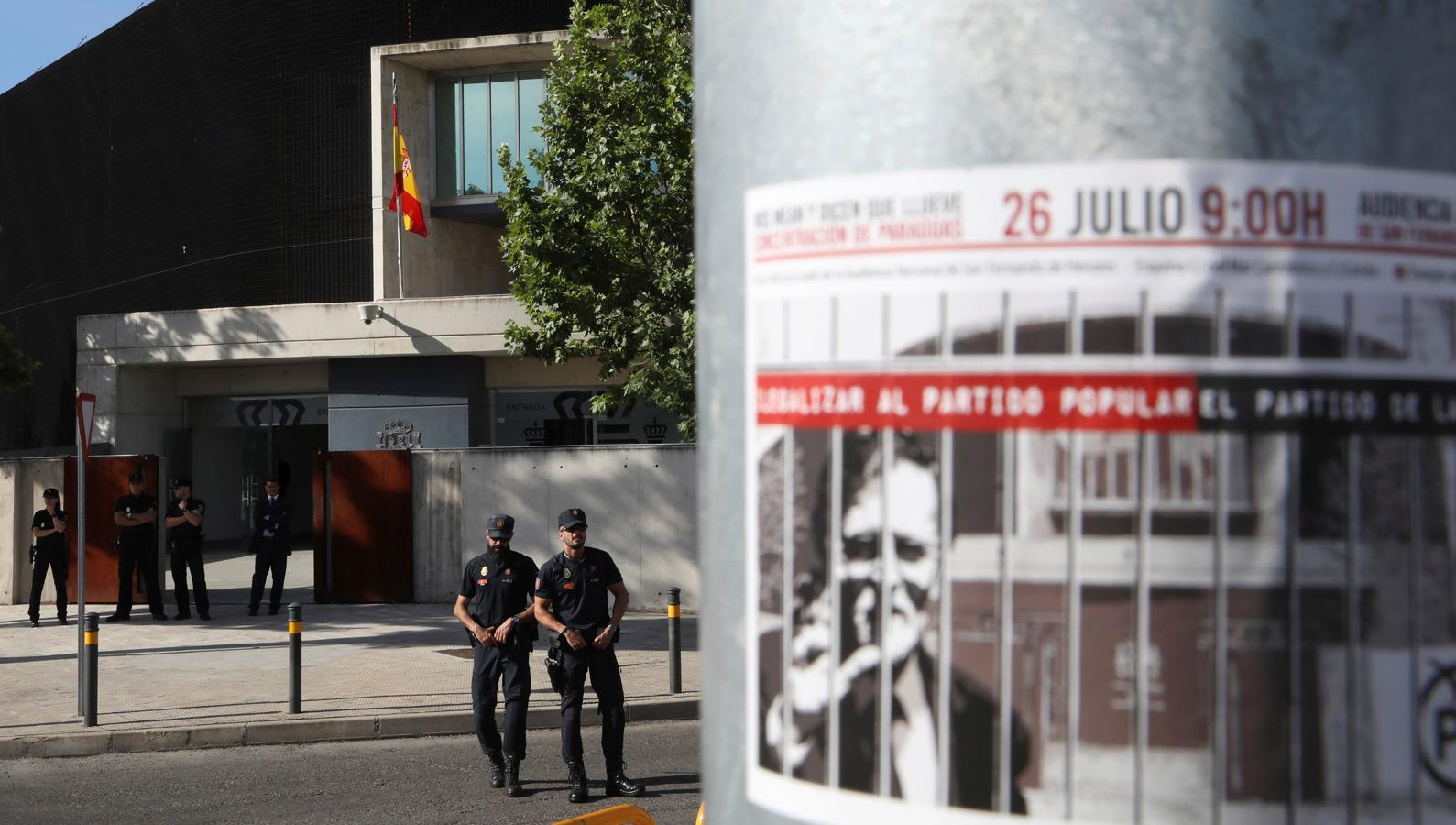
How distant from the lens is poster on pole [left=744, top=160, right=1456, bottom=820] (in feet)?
5.31

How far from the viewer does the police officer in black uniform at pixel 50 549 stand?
18.8m

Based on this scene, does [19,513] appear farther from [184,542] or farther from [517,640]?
[517,640]

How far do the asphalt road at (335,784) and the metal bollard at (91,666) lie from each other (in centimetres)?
60

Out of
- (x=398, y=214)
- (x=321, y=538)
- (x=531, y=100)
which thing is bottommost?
(x=321, y=538)

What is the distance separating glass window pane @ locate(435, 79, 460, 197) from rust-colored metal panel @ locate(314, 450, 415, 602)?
11967 millimetres

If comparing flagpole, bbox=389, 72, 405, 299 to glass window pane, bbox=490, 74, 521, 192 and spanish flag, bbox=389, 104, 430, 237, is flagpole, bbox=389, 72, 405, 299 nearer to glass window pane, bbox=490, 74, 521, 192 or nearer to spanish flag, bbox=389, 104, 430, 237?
spanish flag, bbox=389, 104, 430, 237

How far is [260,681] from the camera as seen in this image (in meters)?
13.7

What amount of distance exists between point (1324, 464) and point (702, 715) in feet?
3.04

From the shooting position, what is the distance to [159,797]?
9.38 meters

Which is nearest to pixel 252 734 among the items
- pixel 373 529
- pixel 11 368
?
pixel 373 529

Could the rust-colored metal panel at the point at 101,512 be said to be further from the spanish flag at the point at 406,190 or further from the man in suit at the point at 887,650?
the man in suit at the point at 887,650

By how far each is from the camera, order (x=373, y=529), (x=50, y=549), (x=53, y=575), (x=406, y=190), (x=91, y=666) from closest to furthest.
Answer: (x=91, y=666) → (x=53, y=575) → (x=50, y=549) → (x=373, y=529) → (x=406, y=190)

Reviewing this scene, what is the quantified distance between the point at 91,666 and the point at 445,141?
2192cm

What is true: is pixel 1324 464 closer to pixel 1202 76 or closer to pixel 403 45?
pixel 1202 76
